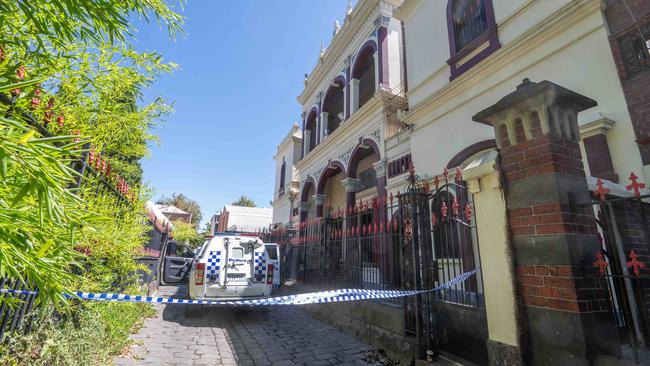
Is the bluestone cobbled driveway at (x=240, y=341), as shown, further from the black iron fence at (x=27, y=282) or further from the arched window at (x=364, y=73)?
the arched window at (x=364, y=73)

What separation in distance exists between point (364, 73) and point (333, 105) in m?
2.80

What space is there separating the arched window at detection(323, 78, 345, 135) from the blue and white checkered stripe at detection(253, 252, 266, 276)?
865 cm

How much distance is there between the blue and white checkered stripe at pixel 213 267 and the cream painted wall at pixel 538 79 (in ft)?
18.7

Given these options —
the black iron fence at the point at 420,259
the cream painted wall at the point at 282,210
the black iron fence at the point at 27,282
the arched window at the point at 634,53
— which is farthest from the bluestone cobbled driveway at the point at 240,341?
the cream painted wall at the point at 282,210

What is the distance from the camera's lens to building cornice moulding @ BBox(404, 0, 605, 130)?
16.5ft

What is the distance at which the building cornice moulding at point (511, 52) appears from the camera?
5.04 meters

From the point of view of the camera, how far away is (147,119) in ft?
12.0

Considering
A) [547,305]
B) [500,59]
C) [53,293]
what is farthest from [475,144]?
[53,293]

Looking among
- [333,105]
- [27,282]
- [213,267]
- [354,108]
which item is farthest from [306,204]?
[27,282]

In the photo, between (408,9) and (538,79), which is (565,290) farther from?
(408,9)

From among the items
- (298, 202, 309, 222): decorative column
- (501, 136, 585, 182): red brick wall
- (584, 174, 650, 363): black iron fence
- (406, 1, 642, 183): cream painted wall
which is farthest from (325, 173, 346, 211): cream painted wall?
(501, 136, 585, 182): red brick wall

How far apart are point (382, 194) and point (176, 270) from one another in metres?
6.79

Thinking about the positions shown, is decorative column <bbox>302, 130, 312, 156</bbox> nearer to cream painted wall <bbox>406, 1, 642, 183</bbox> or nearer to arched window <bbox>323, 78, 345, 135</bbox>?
arched window <bbox>323, 78, 345, 135</bbox>

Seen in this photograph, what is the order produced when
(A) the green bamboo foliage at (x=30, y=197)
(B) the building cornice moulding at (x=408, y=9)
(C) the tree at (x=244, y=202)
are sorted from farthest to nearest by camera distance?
1. (C) the tree at (x=244, y=202)
2. (B) the building cornice moulding at (x=408, y=9)
3. (A) the green bamboo foliage at (x=30, y=197)
